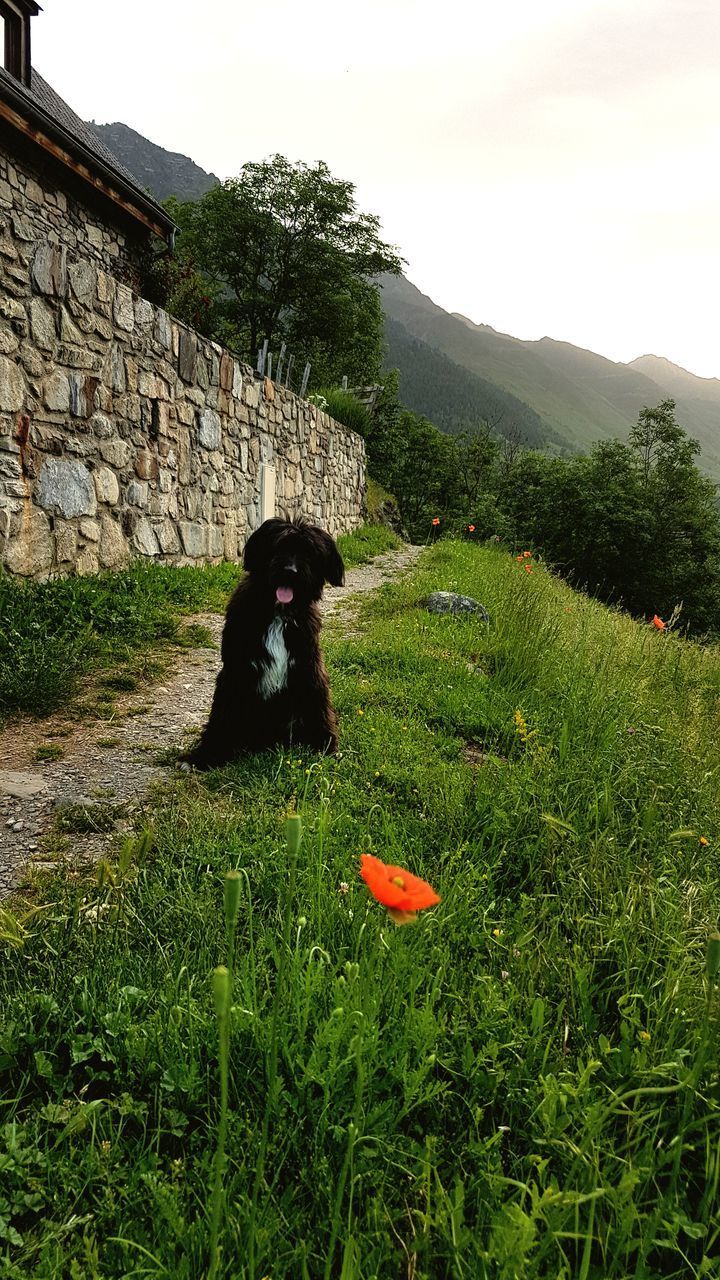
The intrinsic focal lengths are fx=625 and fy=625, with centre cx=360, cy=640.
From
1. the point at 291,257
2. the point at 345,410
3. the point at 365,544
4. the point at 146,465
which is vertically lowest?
the point at 365,544

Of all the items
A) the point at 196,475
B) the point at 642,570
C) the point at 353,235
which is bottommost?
the point at 642,570

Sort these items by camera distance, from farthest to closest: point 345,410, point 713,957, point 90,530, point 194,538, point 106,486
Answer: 1. point 345,410
2. point 194,538
3. point 106,486
4. point 90,530
5. point 713,957

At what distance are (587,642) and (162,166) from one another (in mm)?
201721

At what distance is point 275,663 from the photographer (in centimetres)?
305

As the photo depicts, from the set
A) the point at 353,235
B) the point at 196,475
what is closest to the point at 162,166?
the point at 353,235

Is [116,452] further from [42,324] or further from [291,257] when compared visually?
[291,257]

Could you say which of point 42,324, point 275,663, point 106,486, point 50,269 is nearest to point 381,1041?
point 275,663

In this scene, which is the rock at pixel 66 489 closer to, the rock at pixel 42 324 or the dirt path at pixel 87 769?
the rock at pixel 42 324

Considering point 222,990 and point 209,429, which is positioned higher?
point 209,429

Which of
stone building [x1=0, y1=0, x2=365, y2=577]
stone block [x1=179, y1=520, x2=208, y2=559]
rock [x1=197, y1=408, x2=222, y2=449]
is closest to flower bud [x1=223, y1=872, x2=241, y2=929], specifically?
stone building [x1=0, y1=0, x2=365, y2=577]

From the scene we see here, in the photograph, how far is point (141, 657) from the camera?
4.68 m

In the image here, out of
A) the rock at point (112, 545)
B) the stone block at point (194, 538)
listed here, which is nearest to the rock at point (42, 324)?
the rock at point (112, 545)

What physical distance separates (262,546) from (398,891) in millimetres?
2358

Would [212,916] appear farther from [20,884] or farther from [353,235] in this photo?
[353,235]
